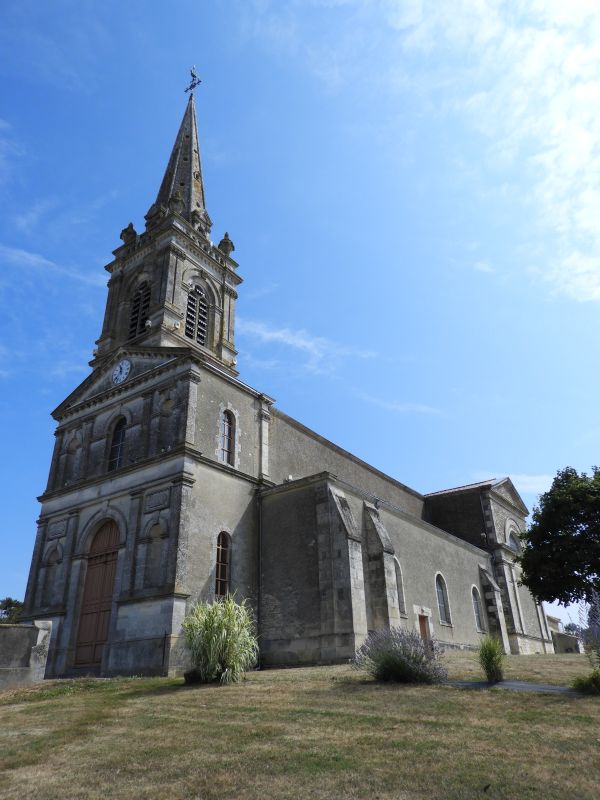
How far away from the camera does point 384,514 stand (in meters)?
23.9

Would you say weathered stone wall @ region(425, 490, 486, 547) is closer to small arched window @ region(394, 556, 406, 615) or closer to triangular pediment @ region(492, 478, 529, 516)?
triangular pediment @ region(492, 478, 529, 516)

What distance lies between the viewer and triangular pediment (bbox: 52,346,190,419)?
23.3 metres

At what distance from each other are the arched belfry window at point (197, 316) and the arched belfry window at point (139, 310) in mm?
1905

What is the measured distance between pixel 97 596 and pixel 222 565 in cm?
470

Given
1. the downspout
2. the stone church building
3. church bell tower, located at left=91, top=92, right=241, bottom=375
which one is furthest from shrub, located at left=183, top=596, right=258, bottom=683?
church bell tower, located at left=91, top=92, right=241, bottom=375

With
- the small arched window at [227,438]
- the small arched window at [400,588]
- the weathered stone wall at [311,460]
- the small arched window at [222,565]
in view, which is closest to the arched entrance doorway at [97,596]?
the small arched window at [222,565]

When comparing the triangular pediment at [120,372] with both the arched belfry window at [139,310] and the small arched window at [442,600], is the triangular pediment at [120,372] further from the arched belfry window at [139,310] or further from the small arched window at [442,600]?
the small arched window at [442,600]

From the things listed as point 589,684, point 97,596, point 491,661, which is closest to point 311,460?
point 97,596

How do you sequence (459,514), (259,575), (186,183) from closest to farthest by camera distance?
(259,575) → (186,183) → (459,514)

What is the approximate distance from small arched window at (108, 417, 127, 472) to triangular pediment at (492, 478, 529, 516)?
902 inches

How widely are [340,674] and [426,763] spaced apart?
7969 millimetres

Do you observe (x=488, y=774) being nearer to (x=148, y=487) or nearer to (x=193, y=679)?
(x=193, y=679)

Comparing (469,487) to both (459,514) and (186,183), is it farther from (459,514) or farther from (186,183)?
(186,183)

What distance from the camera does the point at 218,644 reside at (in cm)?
1402
